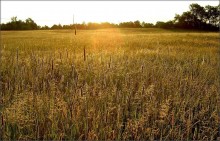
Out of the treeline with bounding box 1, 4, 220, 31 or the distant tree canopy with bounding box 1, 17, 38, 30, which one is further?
the treeline with bounding box 1, 4, 220, 31

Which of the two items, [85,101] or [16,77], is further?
[16,77]

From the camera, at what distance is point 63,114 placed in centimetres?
378

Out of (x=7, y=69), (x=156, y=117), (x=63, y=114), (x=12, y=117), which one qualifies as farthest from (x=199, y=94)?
(x=7, y=69)

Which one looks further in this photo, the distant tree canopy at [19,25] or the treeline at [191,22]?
the treeline at [191,22]

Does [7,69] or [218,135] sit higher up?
[7,69]

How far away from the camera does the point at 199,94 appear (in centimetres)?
489

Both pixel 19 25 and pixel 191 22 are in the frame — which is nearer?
pixel 19 25

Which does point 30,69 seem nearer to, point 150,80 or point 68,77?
point 68,77

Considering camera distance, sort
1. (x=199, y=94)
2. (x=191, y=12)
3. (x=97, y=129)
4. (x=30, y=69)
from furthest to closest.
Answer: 1. (x=191, y=12)
2. (x=30, y=69)
3. (x=199, y=94)
4. (x=97, y=129)

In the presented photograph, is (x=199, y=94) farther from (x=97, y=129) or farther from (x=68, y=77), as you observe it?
(x=68, y=77)

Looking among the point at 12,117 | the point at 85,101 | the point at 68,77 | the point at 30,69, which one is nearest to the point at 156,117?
the point at 85,101

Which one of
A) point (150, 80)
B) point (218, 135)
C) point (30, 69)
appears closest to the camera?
point (218, 135)

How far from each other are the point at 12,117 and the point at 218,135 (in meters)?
2.39

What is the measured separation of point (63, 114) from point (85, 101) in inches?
12.2
